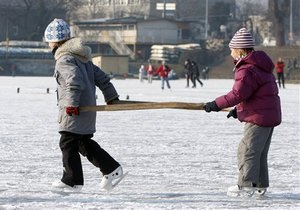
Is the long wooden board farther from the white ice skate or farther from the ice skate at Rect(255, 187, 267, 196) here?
the ice skate at Rect(255, 187, 267, 196)

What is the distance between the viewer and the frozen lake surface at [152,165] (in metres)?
7.57

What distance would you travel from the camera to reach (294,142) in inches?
513

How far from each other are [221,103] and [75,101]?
108 cm

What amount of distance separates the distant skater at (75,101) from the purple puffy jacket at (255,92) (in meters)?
1.00

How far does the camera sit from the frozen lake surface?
757 cm

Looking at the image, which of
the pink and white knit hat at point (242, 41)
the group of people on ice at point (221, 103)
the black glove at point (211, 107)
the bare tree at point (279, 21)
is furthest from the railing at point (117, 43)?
the black glove at point (211, 107)

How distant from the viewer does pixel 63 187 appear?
26.0ft

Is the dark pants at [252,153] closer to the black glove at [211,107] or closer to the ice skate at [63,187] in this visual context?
the black glove at [211,107]

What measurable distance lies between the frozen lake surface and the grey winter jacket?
1.79 ft

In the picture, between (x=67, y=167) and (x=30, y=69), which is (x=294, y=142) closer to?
(x=67, y=167)

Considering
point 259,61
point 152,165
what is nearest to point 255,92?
point 259,61

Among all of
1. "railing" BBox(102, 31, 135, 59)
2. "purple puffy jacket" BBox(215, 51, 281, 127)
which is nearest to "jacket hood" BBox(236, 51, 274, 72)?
"purple puffy jacket" BBox(215, 51, 281, 127)

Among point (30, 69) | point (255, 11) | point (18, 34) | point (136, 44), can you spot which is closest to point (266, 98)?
point (30, 69)

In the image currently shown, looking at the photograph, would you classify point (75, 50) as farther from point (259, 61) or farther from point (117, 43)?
point (117, 43)
